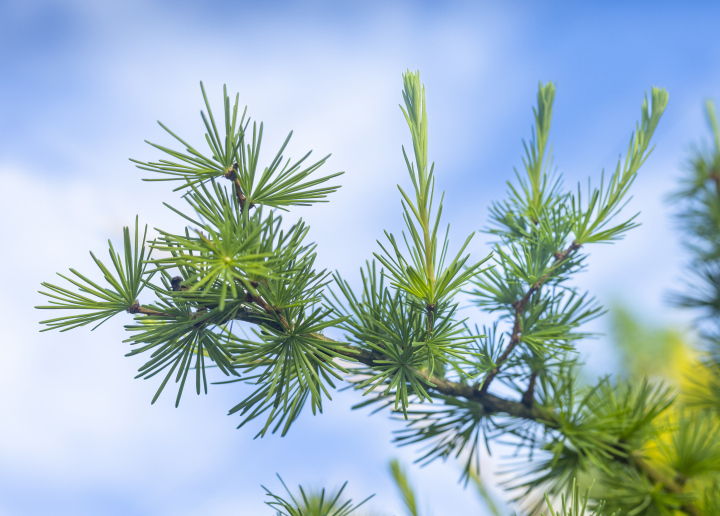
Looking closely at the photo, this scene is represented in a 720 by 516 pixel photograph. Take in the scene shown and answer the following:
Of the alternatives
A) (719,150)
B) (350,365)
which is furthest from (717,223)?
(350,365)

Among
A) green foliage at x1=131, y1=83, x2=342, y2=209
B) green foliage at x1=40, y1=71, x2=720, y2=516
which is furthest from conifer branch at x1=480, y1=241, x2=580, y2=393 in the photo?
green foliage at x1=131, y1=83, x2=342, y2=209

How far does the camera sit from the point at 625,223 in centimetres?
35

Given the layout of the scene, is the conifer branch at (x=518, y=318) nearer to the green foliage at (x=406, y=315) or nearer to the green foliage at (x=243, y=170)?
the green foliage at (x=406, y=315)

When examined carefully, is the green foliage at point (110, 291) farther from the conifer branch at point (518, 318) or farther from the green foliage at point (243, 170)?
the conifer branch at point (518, 318)

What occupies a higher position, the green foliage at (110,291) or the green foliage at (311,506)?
the green foliage at (110,291)

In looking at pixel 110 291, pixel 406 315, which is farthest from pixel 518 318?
pixel 110 291

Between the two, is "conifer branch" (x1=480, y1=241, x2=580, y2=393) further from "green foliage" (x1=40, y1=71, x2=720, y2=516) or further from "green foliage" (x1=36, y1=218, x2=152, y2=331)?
"green foliage" (x1=36, y1=218, x2=152, y2=331)

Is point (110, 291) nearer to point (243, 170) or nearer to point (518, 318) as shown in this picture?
point (243, 170)

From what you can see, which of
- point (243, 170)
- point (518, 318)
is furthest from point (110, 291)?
point (518, 318)

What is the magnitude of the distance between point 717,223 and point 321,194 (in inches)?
29.1

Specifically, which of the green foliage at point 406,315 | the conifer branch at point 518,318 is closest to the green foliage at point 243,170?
the green foliage at point 406,315

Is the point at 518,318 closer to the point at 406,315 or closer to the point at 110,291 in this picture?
the point at 406,315

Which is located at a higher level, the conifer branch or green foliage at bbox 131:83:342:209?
green foliage at bbox 131:83:342:209

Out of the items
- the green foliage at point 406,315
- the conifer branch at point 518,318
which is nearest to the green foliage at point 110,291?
the green foliage at point 406,315
